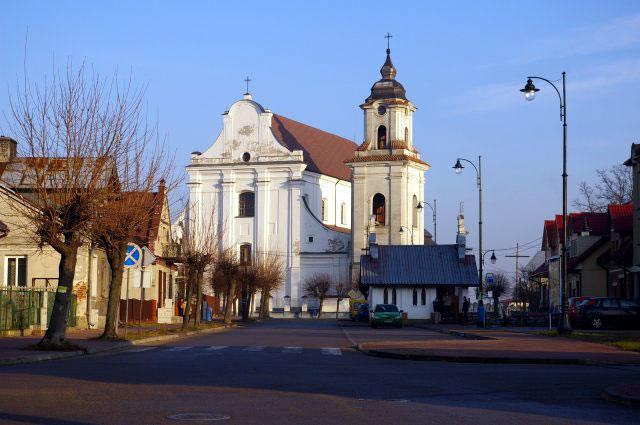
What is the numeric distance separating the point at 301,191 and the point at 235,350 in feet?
225

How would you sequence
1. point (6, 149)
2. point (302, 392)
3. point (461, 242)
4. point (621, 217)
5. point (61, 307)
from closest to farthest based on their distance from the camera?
point (302, 392)
point (61, 307)
point (6, 149)
point (621, 217)
point (461, 242)

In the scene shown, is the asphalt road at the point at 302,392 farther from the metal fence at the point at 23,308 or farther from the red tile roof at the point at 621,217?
the red tile roof at the point at 621,217

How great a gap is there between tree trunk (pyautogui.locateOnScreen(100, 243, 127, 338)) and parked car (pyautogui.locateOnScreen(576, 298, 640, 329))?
2367 cm

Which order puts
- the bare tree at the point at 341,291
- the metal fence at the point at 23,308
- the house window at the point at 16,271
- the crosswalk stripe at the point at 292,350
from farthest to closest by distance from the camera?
the bare tree at the point at 341,291, the house window at the point at 16,271, the metal fence at the point at 23,308, the crosswalk stripe at the point at 292,350

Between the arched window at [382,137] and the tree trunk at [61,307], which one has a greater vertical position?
the arched window at [382,137]

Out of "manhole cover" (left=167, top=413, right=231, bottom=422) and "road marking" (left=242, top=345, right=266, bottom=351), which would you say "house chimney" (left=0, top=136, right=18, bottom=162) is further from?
"manhole cover" (left=167, top=413, right=231, bottom=422)

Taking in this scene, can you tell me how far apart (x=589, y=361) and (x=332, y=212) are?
82246mm

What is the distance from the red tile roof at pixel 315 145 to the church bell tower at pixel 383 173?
8342 millimetres

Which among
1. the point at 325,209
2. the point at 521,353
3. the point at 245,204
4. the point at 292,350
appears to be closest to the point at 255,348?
the point at 292,350

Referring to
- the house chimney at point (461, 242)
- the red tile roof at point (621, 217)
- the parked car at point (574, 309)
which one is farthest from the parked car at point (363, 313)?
the parked car at point (574, 309)

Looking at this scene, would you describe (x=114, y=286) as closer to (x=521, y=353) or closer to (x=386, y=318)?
(x=521, y=353)

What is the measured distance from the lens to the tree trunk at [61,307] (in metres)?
24.6

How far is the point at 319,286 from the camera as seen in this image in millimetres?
94625

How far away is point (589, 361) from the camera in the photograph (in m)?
22.2
